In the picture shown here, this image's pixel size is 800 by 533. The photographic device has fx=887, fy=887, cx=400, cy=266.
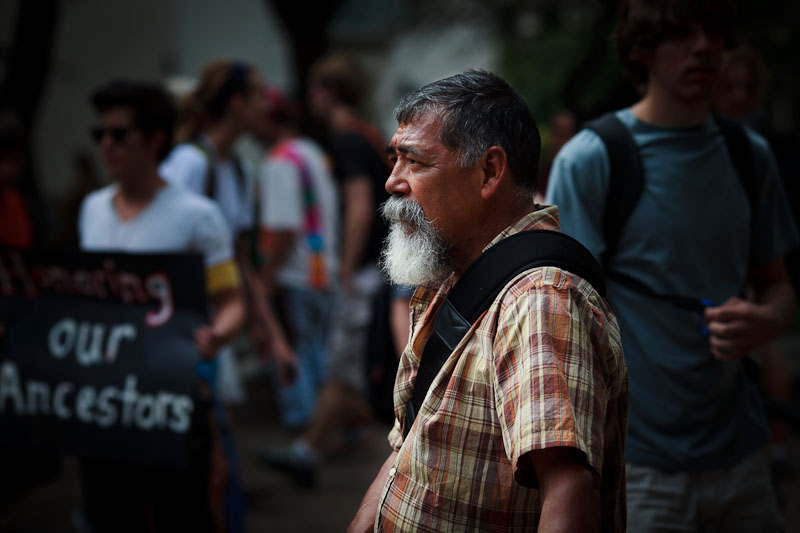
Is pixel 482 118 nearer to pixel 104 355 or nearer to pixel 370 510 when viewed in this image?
pixel 370 510

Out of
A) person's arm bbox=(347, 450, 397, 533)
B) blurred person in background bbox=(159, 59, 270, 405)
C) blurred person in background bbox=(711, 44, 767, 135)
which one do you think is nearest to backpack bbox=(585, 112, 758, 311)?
person's arm bbox=(347, 450, 397, 533)

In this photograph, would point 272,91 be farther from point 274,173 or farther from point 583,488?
point 583,488

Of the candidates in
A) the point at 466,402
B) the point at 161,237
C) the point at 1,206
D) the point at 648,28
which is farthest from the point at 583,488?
the point at 1,206

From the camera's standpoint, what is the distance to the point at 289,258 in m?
6.36

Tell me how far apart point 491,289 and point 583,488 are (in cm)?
42

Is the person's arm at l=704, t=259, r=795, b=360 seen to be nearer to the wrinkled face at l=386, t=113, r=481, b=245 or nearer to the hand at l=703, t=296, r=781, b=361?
the hand at l=703, t=296, r=781, b=361

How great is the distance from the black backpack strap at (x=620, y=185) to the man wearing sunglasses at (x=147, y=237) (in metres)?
1.78

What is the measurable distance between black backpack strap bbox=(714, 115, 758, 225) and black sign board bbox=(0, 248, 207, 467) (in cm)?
203

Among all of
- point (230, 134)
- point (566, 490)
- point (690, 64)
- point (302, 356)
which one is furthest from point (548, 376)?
point (302, 356)

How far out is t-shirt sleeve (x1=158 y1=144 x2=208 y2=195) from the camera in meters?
4.45

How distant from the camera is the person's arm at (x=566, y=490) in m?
1.51

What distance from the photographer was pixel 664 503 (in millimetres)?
2523

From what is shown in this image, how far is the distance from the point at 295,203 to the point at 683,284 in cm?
405

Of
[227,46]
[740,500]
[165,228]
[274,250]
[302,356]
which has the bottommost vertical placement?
[302,356]
